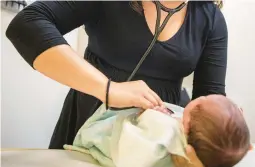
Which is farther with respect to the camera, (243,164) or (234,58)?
(234,58)

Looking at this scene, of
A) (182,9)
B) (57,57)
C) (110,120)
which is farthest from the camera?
(182,9)

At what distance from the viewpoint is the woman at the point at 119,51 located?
30.5 inches

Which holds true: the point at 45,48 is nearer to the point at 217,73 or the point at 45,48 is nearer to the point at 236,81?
the point at 217,73

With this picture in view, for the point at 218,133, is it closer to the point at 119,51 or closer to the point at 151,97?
the point at 151,97

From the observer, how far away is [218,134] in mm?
735

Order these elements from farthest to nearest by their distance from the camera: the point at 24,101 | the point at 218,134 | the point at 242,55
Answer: the point at 242,55 → the point at 24,101 → the point at 218,134

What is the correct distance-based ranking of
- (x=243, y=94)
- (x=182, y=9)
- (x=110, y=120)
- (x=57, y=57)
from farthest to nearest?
(x=243, y=94) → (x=182, y=9) → (x=110, y=120) → (x=57, y=57)

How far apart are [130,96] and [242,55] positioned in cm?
109

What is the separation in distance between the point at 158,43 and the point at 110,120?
0.79 ft

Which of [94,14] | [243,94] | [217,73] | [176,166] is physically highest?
[94,14]

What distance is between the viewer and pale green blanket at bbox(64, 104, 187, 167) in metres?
0.73

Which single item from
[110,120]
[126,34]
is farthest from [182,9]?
[110,120]

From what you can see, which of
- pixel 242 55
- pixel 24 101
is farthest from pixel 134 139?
pixel 242 55

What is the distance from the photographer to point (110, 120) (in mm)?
897
